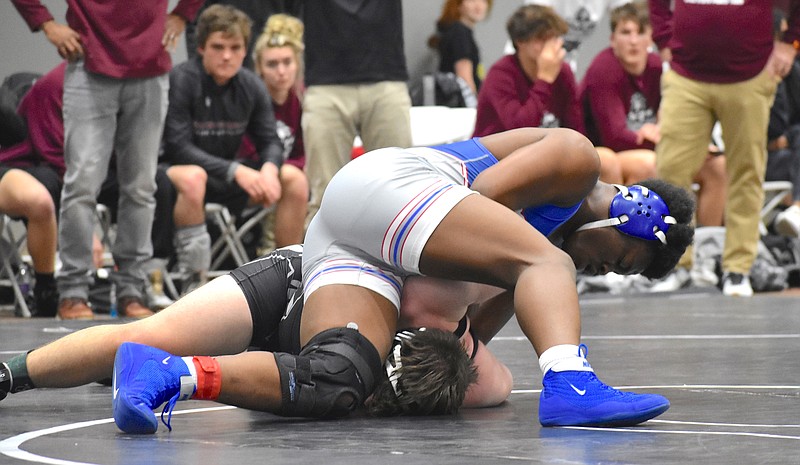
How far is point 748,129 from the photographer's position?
7.00 meters

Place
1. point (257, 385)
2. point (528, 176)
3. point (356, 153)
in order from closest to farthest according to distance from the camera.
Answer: point (257, 385) → point (528, 176) → point (356, 153)

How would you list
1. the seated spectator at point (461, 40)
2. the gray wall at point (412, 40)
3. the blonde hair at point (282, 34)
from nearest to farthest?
the blonde hair at point (282, 34)
the gray wall at point (412, 40)
the seated spectator at point (461, 40)

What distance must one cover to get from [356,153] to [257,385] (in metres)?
5.58

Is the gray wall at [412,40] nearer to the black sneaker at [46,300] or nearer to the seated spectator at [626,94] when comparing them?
the black sneaker at [46,300]

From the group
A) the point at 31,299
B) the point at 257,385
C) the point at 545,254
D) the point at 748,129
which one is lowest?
the point at 31,299

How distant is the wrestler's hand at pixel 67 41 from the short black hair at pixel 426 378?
3300 millimetres

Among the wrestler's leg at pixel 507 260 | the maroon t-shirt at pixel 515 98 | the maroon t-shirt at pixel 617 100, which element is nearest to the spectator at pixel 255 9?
the maroon t-shirt at pixel 515 98

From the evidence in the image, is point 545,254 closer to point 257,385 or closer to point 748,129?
point 257,385

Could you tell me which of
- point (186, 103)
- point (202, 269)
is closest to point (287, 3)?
point (186, 103)

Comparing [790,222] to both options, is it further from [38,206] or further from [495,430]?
[495,430]

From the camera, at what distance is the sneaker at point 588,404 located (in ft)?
8.87

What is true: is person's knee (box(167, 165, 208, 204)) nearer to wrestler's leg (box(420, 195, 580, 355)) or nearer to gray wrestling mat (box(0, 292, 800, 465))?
gray wrestling mat (box(0, 292, 800, 465))

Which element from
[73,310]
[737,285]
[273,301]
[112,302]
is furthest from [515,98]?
[273,301]

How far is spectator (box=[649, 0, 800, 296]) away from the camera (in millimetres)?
6941
